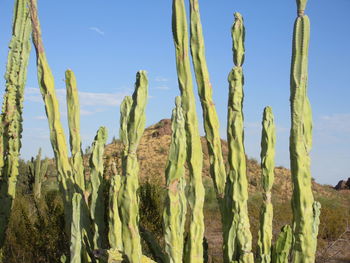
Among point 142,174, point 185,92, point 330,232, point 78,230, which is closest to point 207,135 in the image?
point 185,92

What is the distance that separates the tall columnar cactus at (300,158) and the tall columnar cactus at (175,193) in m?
0.94

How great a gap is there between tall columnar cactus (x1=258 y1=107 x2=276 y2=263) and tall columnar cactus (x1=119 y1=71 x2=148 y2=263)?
1222mm

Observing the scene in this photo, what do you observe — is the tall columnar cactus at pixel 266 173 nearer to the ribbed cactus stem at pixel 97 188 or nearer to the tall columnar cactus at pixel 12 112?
the ribbed cactus stem at pixel 97 188

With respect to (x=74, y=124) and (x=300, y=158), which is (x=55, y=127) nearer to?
(x=74, y=124)

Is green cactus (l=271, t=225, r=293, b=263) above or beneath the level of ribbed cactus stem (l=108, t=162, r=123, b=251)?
beneath

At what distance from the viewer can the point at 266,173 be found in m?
4.32

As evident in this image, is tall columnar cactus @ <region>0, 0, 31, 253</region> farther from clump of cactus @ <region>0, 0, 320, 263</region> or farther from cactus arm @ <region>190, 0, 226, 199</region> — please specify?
cactus arm @ <region>190, 0, 226, 199</region>

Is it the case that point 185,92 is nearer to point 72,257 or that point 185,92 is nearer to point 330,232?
point 72,257

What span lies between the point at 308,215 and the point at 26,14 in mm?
3968

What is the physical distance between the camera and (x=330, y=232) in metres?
13.2

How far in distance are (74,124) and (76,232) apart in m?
1.08

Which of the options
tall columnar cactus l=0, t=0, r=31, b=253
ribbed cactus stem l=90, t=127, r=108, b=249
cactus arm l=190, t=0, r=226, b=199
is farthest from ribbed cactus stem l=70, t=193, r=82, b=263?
tall columnar cactus l=0, t=0, r=31, b=253

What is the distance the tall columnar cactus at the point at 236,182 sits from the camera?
13.3ft

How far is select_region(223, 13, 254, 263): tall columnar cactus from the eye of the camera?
13.3 ft
